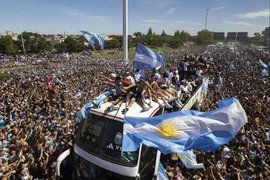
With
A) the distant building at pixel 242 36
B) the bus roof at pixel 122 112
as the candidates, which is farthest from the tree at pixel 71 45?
the distant building at pixel 242 36

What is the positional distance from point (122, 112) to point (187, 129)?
1428 mm

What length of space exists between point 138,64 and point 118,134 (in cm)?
538

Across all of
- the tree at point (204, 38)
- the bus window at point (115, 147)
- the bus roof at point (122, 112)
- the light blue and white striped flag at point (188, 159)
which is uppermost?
the tree at point (204, 38)

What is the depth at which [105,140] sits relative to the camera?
4852mm

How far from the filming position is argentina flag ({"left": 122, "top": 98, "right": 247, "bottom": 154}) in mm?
4402

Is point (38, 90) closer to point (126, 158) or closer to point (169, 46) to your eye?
point (126, 158)

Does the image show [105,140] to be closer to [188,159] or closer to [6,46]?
[188,159]

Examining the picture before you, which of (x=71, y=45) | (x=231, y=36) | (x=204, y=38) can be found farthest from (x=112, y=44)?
(x=231, y=36)

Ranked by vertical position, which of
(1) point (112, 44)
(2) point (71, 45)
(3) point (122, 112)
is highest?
(1) point (112, 44)

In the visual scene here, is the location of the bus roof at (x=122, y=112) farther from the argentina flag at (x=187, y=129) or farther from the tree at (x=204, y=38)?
the tree at (x=204, y=38)

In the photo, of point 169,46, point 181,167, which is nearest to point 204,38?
point 169,46

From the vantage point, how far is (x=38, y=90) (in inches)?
662

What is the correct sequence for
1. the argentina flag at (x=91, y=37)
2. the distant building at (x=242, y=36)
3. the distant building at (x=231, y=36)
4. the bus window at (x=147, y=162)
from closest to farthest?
1. the bus window at (x=147, y=162)
2. the argentina flag at (x=91, y=37)
3. the distant building at (x=242, y=36)
4. the distant building at (x=231, y=36)

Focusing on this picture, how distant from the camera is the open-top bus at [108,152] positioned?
4.64 meters
